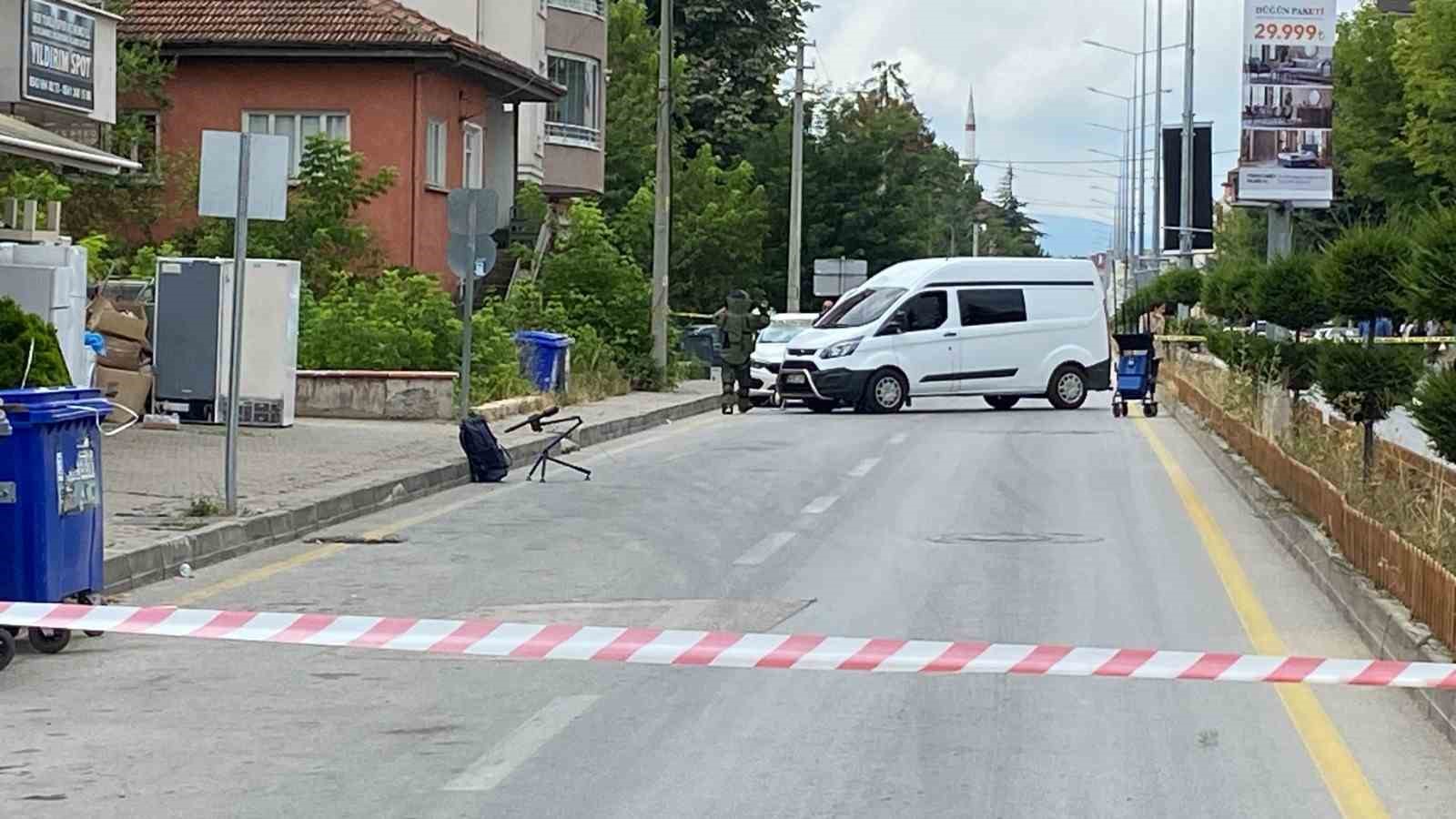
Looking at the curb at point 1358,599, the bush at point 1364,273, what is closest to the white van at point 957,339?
the curb at point 1358,599

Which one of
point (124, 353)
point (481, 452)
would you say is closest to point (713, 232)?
point (124, 353)

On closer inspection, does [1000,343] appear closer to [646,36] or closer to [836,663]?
[836,663]

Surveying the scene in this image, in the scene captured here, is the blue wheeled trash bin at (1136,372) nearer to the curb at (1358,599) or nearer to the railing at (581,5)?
the curb at (1358,599)

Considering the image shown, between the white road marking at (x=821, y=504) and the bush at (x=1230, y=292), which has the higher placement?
the bush at (x=1230, y=292)

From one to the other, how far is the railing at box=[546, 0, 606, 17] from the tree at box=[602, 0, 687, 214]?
30.6 feet

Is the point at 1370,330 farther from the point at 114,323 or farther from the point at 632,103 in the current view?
the point at 632,103

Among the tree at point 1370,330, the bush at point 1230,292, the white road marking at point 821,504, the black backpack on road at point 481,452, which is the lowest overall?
the white road marking at point 821,504

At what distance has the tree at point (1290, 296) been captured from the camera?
20641 millimetres

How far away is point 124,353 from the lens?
72.3 ft

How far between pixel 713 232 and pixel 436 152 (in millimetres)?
19481

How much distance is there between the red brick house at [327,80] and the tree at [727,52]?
119ft

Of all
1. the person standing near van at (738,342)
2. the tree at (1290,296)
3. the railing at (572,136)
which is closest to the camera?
the tree at (1290,296)

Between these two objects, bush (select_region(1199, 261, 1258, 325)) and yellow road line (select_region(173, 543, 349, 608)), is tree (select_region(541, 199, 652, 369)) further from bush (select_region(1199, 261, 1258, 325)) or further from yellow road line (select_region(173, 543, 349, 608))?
yellow road line (select_region(173, 543, 349, 608))

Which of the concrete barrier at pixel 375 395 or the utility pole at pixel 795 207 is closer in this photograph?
the concrete barrier at pixel 375 395
